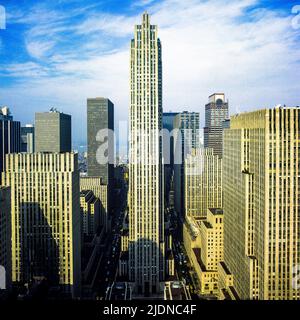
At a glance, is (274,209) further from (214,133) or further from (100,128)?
(214,133)

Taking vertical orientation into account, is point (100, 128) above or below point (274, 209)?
above

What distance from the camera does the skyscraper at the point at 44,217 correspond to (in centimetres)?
896

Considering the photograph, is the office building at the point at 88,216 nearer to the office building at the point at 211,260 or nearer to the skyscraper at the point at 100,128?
the skyscraper at the point at 100,128

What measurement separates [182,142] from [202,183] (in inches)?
136

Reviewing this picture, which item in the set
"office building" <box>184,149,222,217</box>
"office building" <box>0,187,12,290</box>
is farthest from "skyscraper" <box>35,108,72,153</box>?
"office building" <box>184,149,222,217</box>

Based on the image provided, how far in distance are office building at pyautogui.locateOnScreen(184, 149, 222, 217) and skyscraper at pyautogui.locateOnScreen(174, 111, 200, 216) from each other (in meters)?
1.44

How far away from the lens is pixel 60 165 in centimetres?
938

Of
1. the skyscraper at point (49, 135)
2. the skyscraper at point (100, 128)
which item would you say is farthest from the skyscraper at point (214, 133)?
the skyscraper at point (49, 135)

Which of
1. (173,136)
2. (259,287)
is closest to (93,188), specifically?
(173,136)

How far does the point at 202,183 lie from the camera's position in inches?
702

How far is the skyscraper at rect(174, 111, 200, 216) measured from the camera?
19.9 m

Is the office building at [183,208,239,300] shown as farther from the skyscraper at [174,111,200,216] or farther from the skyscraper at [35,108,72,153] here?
the skyscraper at [174,111,200,216]

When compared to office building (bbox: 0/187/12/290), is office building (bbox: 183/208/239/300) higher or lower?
lower

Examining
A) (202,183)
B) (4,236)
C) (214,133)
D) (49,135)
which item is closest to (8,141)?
(49,135)
